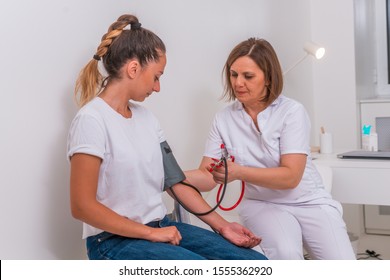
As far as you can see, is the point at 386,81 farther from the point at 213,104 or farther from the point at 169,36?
the point at 169,36

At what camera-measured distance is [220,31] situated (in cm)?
238

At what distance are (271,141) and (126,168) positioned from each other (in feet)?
1.97

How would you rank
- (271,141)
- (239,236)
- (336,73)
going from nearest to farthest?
(239,236) < (271,141) < (336,73)

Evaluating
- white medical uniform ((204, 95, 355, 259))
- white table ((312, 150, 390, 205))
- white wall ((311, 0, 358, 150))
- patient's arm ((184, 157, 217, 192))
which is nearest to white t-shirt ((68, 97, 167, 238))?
patient's arm ((184, 157, 217, 192))

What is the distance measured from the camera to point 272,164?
1801mm

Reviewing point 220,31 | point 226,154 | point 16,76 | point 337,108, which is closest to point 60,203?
point 16,76

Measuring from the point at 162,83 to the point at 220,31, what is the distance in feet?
1.71

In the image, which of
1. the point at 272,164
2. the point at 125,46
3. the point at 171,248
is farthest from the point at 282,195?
the point at 125,46

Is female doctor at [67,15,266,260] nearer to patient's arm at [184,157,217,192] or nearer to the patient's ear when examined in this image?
the patient's ear

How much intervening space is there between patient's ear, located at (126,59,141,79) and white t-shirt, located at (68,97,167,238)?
0.32 feet

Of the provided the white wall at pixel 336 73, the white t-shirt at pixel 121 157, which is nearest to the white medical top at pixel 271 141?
the white t-shirt at pixel 121 157

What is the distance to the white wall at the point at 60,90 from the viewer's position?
135cm

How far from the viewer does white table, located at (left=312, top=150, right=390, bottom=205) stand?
227cm

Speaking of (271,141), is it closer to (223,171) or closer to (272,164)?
(272,164)
